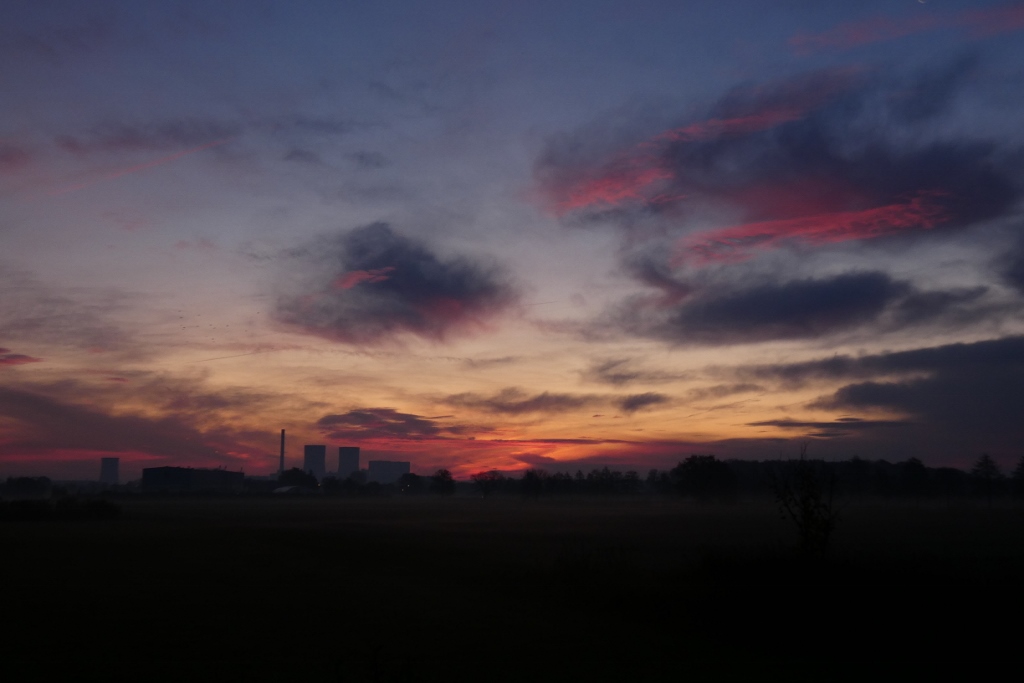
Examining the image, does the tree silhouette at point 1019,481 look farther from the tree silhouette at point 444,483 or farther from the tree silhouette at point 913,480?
the tree silhouette at point 444,483

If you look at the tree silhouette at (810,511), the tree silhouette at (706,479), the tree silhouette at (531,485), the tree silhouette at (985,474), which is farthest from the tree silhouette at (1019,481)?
the tree silhouette at (810,511)

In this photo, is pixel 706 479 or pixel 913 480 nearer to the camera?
pixel 706 479

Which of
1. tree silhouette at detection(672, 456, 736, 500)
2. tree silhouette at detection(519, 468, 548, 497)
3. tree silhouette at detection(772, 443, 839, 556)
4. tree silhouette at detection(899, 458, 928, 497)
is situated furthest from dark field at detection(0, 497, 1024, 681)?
tree silhouette at detection(519, 468, 548, 497)

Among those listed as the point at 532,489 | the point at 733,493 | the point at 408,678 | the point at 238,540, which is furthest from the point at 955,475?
the point at 408,678

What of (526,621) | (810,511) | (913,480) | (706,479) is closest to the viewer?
(526,621)

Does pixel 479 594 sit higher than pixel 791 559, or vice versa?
pixel 791 559

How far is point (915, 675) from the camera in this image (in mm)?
12359

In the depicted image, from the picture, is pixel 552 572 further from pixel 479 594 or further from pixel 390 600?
pixel 390 600

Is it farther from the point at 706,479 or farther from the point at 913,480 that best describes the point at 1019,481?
the point at 706,479

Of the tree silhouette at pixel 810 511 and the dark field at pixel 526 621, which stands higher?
the tree silhouette at pixel 810 511

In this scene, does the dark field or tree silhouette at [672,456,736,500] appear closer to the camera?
the dark field

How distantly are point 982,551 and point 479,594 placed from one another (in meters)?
26.9

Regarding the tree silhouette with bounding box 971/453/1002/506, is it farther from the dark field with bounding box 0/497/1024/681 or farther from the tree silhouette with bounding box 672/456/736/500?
the dark field with bounding box 0/497/1024/681

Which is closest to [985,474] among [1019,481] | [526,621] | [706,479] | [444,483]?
[1019,481]
